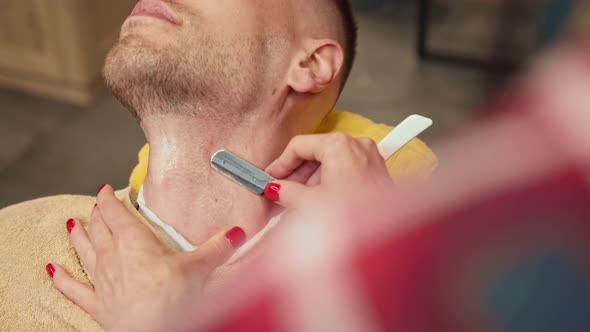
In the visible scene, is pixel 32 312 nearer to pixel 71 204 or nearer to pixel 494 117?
pixel 71 204

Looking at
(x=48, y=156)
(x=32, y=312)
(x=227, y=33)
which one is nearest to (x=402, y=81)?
(x=48, y=156)

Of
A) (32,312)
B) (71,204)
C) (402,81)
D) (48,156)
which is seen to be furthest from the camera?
(402,81)

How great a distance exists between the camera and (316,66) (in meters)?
1.09

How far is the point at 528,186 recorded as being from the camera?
0.35 meters

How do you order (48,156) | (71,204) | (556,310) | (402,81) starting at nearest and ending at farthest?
(556,310)
(71,204)
(48,156)
(402,81)

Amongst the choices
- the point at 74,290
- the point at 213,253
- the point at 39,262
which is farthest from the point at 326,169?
the point at 39,262

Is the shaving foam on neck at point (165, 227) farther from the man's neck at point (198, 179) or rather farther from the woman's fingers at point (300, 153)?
the woman's fingers at point (300, 153)

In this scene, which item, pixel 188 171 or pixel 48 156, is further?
pixel 48 156

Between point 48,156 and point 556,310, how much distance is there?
2.28 metres

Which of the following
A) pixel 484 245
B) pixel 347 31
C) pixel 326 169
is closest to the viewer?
pixel 484 245

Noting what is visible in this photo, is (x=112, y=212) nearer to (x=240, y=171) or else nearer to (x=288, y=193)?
(x=240, y=171)

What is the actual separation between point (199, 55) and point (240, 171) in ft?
0.61

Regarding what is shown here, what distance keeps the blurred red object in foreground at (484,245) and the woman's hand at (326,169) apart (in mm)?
297

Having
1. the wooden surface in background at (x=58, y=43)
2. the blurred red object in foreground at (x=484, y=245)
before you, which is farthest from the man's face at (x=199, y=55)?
the wooden surface in background at (x=58, y=43)
